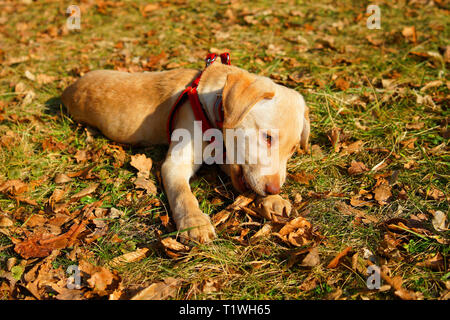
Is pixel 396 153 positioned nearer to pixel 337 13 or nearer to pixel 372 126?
pixel 372 126

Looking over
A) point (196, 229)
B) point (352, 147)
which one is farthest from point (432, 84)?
point (196, 229)

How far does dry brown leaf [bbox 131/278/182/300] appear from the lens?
7.57ft

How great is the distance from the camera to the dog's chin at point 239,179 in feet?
10.3

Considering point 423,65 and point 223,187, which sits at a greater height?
point 423,65

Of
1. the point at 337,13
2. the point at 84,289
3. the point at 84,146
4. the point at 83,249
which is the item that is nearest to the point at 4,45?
the point at 84,146

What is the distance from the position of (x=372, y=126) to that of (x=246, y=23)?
12.0ft

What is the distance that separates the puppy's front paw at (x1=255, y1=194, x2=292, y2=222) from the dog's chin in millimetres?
169

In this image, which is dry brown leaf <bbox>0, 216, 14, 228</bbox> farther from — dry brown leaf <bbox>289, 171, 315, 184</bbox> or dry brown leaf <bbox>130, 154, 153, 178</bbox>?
dry brown leaf <bbox>289, 171, 315, 184</bbox>

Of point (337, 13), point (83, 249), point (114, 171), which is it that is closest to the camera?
point (83, 249)

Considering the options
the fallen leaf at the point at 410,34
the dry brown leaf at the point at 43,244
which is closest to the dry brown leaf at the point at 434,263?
the dry brown leaf at the point at 43,244

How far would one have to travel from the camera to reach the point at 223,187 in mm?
3389

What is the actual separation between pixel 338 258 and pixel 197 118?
5.81ft

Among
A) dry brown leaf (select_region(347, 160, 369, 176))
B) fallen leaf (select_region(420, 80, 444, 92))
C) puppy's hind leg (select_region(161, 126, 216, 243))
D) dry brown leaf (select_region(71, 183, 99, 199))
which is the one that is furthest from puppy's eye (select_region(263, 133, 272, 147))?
fallen leaf (select_region(420, 80, 444, 92))
